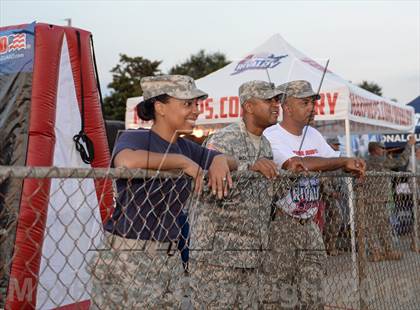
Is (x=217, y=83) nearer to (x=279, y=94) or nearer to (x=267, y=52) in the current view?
(x=267, y=52)

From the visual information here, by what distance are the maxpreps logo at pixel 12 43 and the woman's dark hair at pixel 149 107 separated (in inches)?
77.2

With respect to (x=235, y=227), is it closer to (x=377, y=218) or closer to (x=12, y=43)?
(x=377, y=218)

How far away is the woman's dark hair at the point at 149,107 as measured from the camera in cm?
270

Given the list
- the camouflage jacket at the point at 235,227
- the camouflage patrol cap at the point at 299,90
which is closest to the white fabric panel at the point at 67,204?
the camouflage jacket at the point at 235,227

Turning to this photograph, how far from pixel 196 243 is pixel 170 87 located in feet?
3.44

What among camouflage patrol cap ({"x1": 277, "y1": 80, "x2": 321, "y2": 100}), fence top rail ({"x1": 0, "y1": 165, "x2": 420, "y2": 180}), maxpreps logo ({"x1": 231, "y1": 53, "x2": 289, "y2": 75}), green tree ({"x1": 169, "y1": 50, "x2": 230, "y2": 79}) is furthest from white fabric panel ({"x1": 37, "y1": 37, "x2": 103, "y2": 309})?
green tree ({"x1": 169, "y1": 50, "x2": 230, "y2": 79})

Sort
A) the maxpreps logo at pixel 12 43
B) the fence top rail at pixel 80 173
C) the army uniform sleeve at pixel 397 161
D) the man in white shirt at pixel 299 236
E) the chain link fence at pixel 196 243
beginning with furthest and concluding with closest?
the army uniform sleeve at pixel 397 161
the maxpreps logo at pixel 12 43
the man in white shirt at pixel 299 236
the chain link fence at pixel 196 243
the fence top rail at pixel 80 173

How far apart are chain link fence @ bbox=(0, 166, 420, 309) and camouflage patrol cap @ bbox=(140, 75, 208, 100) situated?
42cm

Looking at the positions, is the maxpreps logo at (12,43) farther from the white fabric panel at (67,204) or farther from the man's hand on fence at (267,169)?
the man's hand on fence at (267,169)

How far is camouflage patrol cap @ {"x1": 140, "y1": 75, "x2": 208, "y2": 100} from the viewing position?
265 cm

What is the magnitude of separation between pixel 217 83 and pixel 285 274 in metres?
5.62

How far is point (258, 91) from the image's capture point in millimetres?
3688

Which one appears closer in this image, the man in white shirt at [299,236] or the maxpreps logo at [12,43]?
the man in white shirt at [299,236]

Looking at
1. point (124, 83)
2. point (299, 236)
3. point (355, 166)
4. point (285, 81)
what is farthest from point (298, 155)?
point (124, 83)
